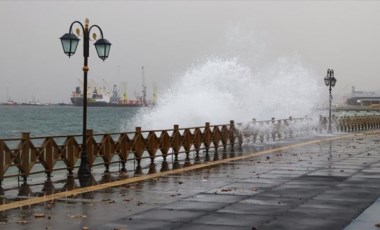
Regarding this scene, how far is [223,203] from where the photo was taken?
12492 millimetres

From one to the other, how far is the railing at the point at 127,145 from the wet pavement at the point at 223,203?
106cm

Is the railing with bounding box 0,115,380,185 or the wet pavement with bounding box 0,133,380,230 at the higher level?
the railing with bounding box 0,115,380,185

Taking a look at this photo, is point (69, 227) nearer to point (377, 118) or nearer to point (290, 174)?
point (290, 174)

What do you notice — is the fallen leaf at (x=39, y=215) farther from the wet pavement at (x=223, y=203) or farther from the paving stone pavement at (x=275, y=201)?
the paving stone pavement at (x=275, y=201)

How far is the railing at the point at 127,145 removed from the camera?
16.4m

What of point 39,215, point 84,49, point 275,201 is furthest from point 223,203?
point 84,49

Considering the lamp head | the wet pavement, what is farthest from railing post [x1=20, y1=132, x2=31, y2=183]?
the lamp head

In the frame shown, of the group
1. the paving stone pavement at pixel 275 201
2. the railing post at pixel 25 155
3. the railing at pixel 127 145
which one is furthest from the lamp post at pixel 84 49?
the paving stone pavement at pixel 275 201

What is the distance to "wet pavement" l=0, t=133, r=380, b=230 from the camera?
1034cm

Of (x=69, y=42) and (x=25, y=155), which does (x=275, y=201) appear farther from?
(x=69, y=42)

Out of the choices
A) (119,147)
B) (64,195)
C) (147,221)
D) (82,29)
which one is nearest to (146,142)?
(119,147)

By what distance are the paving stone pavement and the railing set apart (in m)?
3.75

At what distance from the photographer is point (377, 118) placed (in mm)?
74688

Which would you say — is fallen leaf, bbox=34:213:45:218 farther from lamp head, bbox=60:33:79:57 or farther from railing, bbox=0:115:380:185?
lamp head, bbox=60:33:79:57
